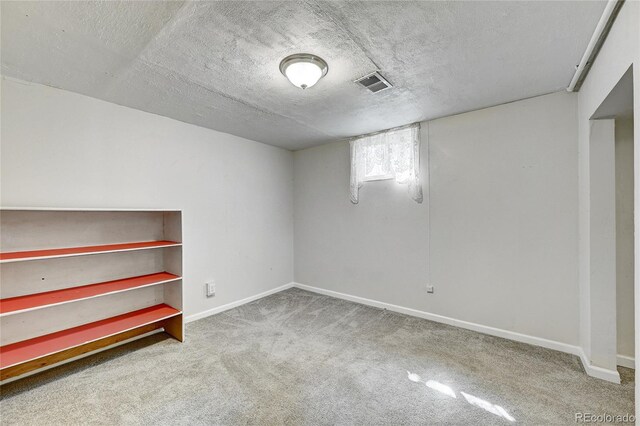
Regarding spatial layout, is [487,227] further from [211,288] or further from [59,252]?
[59,252]

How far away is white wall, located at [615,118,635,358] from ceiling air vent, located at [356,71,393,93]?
6.08 feet

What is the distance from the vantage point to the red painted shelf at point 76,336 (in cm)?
185

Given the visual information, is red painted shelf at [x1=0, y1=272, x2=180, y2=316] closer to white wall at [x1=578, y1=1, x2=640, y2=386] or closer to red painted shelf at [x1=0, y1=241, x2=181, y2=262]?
red painted shelf at [x1=0, y1=241, x2=181, y2=262]

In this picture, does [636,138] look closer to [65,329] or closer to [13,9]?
[13,9]

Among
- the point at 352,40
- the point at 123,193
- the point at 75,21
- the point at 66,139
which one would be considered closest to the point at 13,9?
the point at 75,21

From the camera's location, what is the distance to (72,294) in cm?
213

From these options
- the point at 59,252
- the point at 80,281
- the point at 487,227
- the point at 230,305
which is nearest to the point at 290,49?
the point at 59,252

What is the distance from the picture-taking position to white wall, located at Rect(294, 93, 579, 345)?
2.36m

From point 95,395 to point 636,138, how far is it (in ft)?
11.4

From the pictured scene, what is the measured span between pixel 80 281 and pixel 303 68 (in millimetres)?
2628

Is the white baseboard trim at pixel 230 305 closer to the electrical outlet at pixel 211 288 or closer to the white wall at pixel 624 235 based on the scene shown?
the electrical outlet at pixel 211 288

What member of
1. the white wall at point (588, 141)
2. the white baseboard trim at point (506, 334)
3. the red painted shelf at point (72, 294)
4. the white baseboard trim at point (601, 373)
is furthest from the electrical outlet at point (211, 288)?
the white baseboard trim at point (601, 373)

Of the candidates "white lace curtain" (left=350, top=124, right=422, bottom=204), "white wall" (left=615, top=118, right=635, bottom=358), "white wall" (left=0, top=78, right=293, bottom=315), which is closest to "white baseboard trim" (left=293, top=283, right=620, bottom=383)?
"white wall" (left=615, top=118, right=635, bottom=358)

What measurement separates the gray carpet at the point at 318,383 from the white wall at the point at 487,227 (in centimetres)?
38
